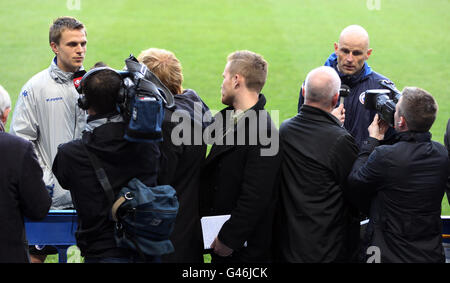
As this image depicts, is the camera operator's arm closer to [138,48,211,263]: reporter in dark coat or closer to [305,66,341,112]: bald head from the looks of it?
[305,66,341,112]: bald head

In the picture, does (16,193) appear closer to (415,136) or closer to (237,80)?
(237,80)

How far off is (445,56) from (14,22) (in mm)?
10458

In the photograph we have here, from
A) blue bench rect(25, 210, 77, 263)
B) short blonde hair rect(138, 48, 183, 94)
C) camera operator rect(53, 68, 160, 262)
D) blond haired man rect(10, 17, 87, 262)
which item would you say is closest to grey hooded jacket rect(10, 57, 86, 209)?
blond haired man rect(10, 17, 87, 262)

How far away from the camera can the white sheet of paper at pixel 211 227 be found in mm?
3469

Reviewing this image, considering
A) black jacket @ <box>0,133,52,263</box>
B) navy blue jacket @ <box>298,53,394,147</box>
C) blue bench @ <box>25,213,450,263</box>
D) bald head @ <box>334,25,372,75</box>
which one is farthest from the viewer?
bald head @ <box>334,25,372,75</box>

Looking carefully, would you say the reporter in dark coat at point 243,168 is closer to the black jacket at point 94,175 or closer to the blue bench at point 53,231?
the black jacket at point 94,175

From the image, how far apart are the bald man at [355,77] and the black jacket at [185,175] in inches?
56.0

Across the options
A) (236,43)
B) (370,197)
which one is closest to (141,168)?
(370,197)

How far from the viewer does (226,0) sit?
18.8m

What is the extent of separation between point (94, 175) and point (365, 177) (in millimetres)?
1353

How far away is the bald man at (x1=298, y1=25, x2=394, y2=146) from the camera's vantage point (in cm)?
459

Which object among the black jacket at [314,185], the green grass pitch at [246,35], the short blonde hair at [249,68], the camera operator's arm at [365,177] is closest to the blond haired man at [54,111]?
the short blonde hair at [249,68]

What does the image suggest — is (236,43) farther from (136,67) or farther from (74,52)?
(136,67)

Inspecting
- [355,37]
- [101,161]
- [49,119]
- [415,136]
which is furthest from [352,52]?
[101,161]
